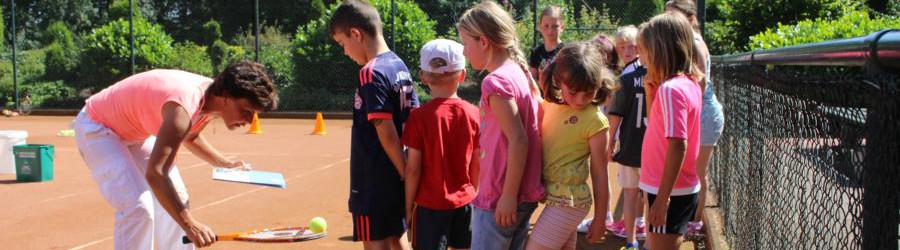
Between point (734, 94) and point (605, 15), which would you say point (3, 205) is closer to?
point (734, 94)

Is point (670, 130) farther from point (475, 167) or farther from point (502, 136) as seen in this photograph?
point (475, 167)

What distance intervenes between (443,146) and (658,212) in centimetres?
100

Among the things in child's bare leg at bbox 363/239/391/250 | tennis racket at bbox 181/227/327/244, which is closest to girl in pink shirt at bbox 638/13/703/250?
child's bare leg at bbox 363/239/391/250

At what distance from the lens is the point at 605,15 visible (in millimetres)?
21281

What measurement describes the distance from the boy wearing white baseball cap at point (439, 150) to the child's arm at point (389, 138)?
0.06 meters

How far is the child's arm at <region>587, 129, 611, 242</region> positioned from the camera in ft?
12.9

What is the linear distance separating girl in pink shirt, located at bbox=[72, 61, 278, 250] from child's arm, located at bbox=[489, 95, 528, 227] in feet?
3.92

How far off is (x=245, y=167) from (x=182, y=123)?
0.83 m

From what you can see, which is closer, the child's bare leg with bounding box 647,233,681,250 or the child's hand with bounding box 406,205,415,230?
the child's bare leg with bounding box 647,233,681,250

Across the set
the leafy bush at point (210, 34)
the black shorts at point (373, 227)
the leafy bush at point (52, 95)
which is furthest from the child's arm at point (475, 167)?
the leafy bush at point (210, 34)

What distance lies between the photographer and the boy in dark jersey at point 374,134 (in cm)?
427

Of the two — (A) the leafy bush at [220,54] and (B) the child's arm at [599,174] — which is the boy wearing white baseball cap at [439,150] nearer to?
(B) the child's arm at [599,174]

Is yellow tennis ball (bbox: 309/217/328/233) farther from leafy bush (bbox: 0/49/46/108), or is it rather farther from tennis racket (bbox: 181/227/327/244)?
leafy bush (bbox: 0/49/46/108)

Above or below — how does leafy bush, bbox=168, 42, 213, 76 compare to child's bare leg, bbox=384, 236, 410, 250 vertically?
above
